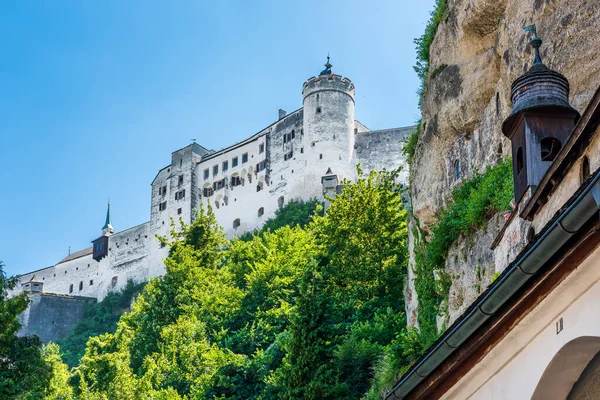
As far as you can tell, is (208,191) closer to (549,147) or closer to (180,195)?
(180,195)

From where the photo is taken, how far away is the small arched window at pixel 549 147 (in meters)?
11.5

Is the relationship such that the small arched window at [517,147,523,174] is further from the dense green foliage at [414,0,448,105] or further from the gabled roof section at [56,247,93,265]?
the gabled roof section at [56,247,93,265]

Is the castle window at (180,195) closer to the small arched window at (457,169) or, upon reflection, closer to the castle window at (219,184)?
the castle window at (219,184)

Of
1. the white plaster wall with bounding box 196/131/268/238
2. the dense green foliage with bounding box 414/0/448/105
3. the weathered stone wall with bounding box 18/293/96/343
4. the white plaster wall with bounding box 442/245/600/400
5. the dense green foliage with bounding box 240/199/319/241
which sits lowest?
the white plaster wall with bounding box 442/245/600/400

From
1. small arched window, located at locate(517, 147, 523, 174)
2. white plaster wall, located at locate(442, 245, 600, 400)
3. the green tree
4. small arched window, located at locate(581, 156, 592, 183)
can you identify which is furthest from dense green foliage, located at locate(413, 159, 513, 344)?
the green tree

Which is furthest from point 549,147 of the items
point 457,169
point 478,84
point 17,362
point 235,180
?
point 235,180

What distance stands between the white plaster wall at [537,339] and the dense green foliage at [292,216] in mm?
58123

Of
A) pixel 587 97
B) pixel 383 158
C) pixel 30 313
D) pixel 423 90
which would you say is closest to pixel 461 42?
pixel 423 90

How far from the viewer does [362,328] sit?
3122 cm

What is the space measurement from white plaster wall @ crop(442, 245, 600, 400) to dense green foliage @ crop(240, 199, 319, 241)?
58.1m

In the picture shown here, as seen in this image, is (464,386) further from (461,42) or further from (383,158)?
(383,158)

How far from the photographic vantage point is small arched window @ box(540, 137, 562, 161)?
1155cm

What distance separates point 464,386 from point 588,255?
1.80m

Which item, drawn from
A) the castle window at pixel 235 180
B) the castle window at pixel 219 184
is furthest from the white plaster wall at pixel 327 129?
the castle window at pixel 219 184
